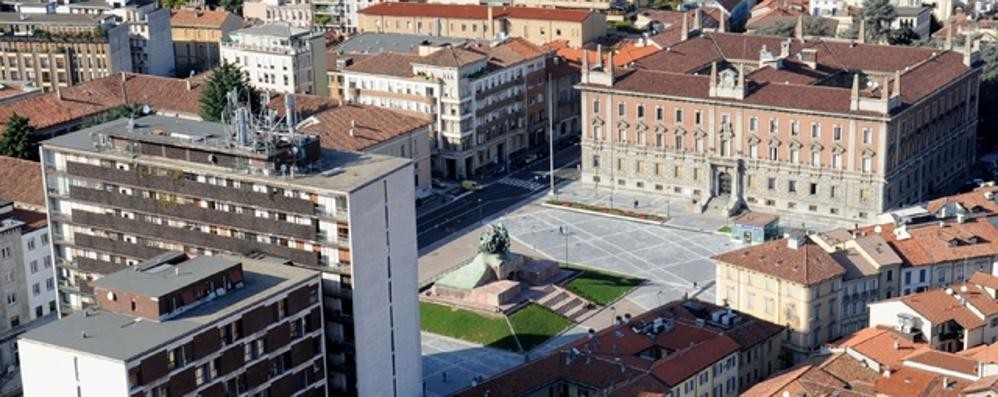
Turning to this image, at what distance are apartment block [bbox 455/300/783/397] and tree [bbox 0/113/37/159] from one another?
8549 cm

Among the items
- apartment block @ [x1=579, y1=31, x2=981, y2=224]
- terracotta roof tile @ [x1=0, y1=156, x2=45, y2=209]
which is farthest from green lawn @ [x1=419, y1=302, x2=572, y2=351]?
terracotta roof tile @ [x1=0, y1=156, x2=45, y2=209]

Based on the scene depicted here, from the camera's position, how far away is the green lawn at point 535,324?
154125 mm

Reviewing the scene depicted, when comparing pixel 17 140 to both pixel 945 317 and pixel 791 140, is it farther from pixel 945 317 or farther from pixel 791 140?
pixel 945 317

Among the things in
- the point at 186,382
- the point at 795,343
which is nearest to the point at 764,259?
the point at 795,343

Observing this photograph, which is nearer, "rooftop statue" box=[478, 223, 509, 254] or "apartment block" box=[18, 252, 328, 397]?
"apartment block" box=[18, 252, 328, 397]

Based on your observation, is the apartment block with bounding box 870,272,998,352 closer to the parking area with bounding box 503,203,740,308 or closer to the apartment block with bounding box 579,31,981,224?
the parking area with bounding box 503,203,740,308

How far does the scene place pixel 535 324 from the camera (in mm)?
157000

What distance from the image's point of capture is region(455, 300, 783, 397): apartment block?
12838 centimetres

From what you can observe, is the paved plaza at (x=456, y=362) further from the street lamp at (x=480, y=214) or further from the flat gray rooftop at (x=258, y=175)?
the street lamp at (x=480, y=214)

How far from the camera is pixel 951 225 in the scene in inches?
6122

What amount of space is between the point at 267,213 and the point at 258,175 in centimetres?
320

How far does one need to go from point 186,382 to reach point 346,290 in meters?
16.9

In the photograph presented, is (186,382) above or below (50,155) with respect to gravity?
below

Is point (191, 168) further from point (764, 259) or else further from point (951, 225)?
point (951, 225)
